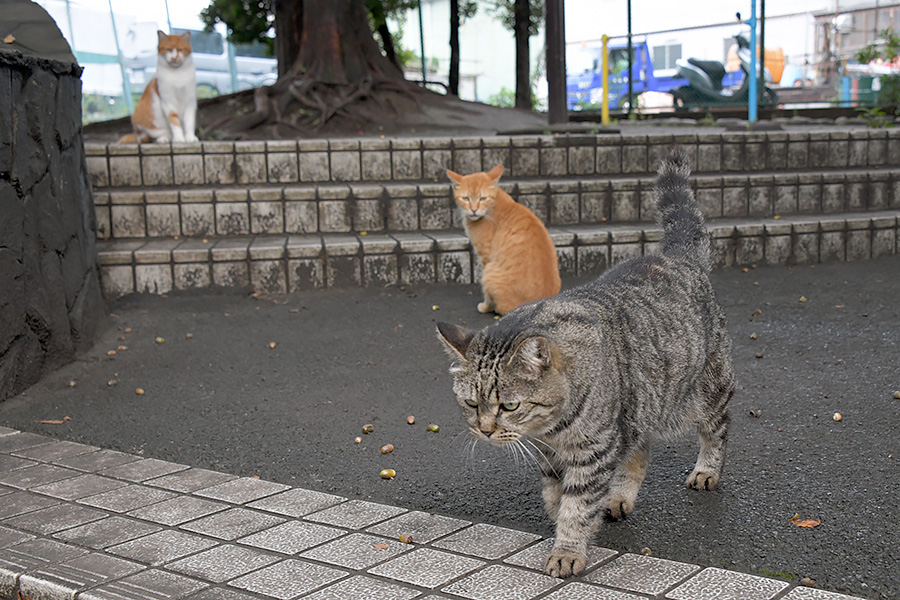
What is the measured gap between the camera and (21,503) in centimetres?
296

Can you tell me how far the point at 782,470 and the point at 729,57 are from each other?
1085 cm

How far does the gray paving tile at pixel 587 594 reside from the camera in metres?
2.26

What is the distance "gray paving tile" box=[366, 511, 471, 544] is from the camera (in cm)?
268

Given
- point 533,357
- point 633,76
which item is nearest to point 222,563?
point 533,357

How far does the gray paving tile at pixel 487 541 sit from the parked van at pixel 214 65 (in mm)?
11541

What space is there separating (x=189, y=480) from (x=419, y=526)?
1.02m

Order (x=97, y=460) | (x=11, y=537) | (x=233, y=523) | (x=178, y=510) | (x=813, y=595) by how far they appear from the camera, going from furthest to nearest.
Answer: (x=97, y=460), (x=178, y=510), (x=233, y=523), (x=11, y=537), (x=813, y=595)

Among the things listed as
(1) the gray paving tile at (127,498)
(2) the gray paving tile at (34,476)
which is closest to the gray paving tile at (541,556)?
(1) the gray paving tile at (127,498)

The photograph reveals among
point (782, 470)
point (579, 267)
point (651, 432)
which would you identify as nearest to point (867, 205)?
point (579, 267)

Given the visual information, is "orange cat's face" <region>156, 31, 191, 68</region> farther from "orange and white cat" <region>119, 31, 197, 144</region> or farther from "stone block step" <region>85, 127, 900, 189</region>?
"stone block step" <region>85, 127, 900, 189</region>

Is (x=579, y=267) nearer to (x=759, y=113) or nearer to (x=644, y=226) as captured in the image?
(x=644, y=226)

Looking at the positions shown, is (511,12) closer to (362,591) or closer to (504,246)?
(504,246)

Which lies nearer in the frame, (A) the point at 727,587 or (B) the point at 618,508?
(A) the point at 727,587

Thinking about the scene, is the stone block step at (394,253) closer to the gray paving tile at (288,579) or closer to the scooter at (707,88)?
the gray paving tile at (288,579)
